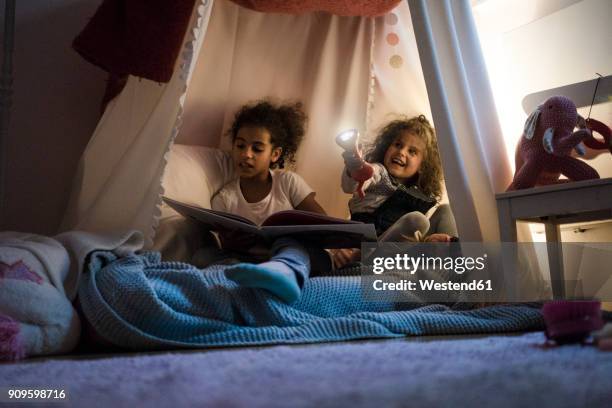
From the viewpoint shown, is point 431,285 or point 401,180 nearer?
point 431,285

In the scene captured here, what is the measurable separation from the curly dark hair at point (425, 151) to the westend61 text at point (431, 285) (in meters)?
0.49

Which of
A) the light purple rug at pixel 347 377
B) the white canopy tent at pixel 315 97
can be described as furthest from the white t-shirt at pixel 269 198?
the light purple rug at pixel 347 377

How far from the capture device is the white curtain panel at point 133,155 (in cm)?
125

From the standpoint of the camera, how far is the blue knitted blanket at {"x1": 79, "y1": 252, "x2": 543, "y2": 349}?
906 mm

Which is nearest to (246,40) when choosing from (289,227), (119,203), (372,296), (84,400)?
(119,203)

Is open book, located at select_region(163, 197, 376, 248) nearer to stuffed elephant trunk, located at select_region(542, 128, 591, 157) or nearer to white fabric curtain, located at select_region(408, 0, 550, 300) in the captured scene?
white fabric curtain, located at select_region(408, 0, 550, 300)

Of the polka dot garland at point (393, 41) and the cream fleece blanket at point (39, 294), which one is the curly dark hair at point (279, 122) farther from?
the cream fleece blanket at point (39, 294)

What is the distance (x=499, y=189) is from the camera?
129cm

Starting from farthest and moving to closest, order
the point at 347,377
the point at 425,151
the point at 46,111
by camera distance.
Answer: the point at 425,151, the point at 46,111, the point at 347,377

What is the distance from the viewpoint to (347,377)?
1.81 feet

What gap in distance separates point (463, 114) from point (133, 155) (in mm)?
712

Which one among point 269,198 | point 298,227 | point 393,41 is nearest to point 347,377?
point 298,227

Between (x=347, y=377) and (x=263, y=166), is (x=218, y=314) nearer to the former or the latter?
(x=347, y=377)

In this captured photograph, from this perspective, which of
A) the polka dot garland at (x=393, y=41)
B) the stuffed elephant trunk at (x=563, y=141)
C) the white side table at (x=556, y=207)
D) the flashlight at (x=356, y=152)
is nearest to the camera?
the white side table at (x=556, y=207)
